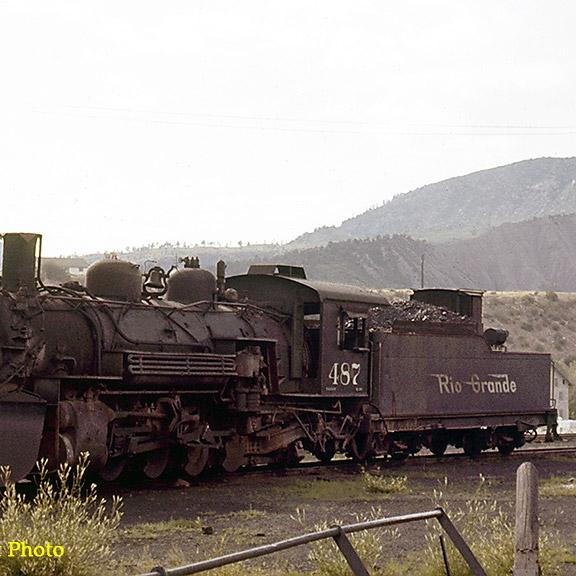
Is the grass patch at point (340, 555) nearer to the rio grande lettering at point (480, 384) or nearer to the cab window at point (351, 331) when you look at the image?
the cab window at point (351, 331)

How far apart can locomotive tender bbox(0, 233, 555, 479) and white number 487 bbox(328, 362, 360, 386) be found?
1.5 inches

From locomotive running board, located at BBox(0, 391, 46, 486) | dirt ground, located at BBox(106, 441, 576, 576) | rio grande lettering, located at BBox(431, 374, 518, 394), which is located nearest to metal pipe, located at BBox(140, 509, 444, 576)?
dirt ground, located at BBox(106, 441, 576, 576)

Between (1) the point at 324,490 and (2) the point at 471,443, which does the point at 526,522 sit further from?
(2) the point at 471,443

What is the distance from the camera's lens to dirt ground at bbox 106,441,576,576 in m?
11.0

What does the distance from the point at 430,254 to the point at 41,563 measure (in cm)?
17553

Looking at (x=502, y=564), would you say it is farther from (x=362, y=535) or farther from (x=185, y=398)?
(x=185, y=398)

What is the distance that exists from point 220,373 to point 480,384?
869 centimetres

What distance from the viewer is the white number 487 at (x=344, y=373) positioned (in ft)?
64.9

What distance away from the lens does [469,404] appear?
23.5 m

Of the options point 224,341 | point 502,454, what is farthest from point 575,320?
point 224,341

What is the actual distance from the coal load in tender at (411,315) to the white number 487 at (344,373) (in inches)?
93.5

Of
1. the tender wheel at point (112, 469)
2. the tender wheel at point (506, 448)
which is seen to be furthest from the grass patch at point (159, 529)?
the tender wheel at point (506, 448)

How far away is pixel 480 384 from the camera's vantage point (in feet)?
78.6

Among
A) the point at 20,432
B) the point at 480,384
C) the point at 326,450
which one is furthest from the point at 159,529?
the point at 480,384
